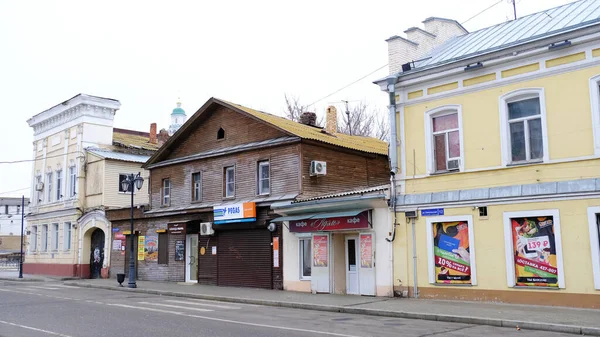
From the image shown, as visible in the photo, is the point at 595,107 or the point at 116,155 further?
the point at 116,155

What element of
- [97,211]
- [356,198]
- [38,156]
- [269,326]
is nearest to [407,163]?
[356,198]

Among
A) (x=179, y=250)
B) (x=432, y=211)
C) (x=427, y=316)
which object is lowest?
(x=427, y=316)

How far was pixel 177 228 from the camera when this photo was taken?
1056 inches

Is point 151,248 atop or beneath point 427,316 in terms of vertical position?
atop

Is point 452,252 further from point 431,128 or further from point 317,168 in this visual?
point 317,168

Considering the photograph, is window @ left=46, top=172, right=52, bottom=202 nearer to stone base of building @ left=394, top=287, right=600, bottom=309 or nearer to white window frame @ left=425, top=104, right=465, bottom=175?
stone base of building @ left=394, top=287, right=600, bottom=309

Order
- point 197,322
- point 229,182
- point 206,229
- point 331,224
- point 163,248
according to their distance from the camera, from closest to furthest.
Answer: point 197,322, point 331,224, point 206,229, point 229,182, point 163,248

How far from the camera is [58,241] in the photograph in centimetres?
3694

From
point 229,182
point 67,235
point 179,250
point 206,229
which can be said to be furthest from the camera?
point 67,235

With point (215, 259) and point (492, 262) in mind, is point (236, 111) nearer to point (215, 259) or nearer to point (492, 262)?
point (215, 259)

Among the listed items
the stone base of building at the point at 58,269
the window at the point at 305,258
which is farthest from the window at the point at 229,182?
the stone base of building at the point at 58,269

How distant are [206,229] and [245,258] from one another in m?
2.71

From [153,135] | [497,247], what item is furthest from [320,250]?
[153,135]

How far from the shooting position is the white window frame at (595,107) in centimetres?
1462
